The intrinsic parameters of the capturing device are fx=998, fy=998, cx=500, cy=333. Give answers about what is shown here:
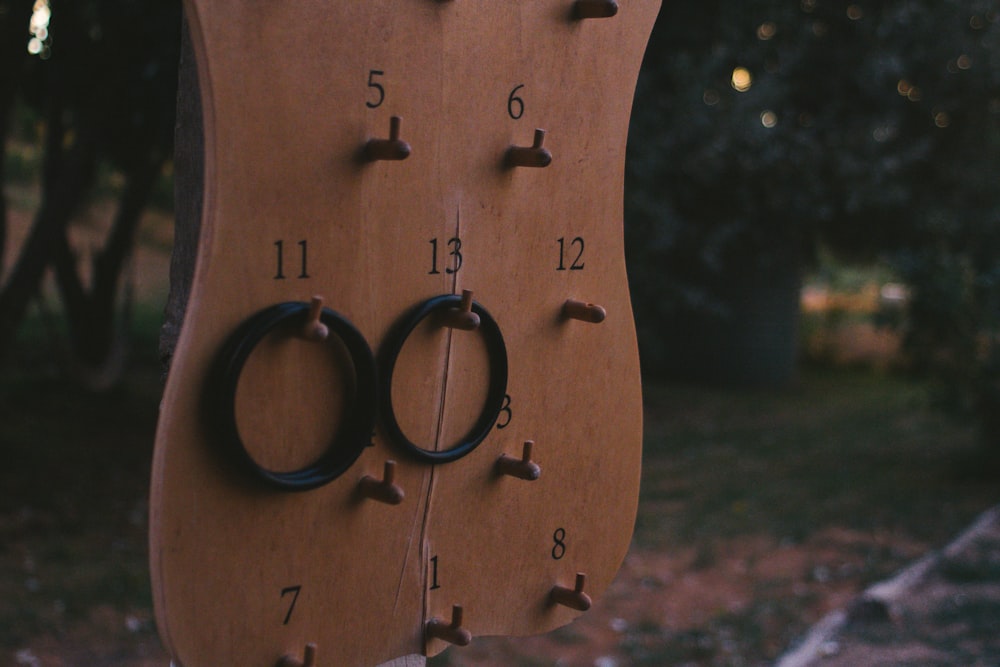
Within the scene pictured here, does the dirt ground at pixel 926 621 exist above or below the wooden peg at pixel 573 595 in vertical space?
below

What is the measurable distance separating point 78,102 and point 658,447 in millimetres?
5772

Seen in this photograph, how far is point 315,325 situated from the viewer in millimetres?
1340

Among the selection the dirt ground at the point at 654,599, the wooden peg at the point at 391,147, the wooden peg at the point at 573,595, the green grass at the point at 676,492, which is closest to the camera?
the wooden peg at the point at 391,147

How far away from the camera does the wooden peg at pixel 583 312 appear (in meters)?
1.73

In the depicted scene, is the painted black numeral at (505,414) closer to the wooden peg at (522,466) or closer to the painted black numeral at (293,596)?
the wooden peg at (522,466)

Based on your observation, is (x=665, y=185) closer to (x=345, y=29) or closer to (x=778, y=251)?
(x=778, y=251)

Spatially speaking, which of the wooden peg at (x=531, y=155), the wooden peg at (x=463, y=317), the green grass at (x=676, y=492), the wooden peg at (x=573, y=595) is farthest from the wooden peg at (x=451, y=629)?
the green grass at (x=676, y=492)

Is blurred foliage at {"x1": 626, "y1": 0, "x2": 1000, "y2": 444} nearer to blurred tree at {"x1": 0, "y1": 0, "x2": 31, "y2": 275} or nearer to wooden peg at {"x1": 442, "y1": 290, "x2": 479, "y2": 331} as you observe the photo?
blurred tree at {"x1": 0, "y1": 0, "x2": 31, "y2": 275}

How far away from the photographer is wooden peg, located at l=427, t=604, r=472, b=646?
5.30ft

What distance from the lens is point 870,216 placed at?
449 inches

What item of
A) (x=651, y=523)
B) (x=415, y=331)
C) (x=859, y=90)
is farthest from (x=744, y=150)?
(x=415, y=331)

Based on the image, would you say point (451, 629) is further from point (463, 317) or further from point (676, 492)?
point (676, 492)

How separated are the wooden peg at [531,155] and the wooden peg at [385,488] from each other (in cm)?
52

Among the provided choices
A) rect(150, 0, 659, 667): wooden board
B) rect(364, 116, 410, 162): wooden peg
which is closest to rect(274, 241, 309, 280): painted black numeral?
rect(150, 0, 659, 667): wooden board
